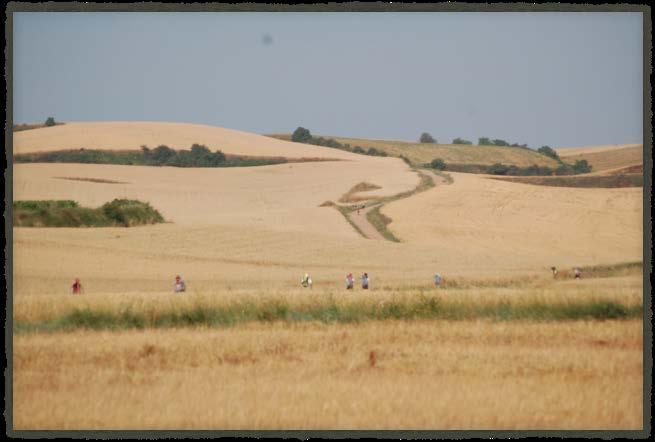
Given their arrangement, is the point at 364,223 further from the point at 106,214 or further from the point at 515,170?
the point at 106,214

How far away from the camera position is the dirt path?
30897 millimetres

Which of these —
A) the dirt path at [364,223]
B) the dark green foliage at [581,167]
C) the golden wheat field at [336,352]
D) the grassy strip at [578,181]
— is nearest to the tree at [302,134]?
the golden wheat field at [336,352]

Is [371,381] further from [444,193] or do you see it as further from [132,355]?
[444,193]

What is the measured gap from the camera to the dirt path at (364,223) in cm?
3090

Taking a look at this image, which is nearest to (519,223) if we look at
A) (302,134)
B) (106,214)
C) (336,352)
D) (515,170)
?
(515,170)

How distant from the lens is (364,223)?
33375mm

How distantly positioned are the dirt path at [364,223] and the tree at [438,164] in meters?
2.78

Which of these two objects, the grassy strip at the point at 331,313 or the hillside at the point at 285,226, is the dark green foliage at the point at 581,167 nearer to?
the hillside at the point at 285,226

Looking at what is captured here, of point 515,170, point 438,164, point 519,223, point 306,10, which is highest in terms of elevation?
point 306,10

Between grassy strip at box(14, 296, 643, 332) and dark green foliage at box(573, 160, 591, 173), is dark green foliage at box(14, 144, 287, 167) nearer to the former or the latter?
dark green foliage at box(573, 160, 591, 173)

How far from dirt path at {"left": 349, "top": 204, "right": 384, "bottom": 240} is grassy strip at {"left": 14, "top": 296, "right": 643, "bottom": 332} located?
17.0 metres

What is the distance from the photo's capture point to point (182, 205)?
3297cm

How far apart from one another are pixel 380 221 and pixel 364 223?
62 centimetres

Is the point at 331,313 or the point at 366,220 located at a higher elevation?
the point at 366,220
